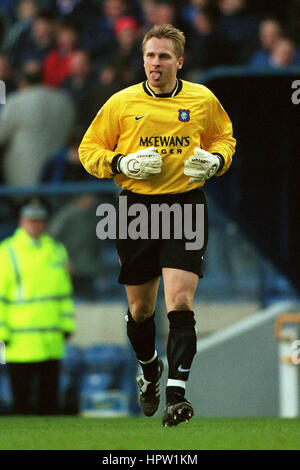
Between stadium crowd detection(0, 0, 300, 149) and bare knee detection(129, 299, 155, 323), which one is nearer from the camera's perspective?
bare knee detection(129, 299, 155, 323)

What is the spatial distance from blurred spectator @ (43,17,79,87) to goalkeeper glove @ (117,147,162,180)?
692cm

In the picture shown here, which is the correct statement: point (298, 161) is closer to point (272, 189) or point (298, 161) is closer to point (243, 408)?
point (272, 189)

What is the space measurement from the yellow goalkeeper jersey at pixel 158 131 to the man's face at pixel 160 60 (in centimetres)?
13

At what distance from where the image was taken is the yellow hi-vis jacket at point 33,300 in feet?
37.2

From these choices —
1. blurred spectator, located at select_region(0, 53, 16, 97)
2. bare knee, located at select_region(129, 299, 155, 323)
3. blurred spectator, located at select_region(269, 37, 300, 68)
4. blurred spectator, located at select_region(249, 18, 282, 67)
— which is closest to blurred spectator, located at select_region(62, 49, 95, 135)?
blurred spectator, located at select_region(0, 53, 16, 97)

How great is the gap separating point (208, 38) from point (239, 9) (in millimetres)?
835

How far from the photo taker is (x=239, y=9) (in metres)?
13.1

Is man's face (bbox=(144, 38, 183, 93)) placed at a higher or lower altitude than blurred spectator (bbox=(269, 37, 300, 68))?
lower

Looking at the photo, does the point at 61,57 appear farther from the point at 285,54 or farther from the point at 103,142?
the point at 103,142

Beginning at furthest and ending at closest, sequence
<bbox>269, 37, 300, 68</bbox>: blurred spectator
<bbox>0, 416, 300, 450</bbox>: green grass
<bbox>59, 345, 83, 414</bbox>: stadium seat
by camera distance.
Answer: <bbox>269, 37, 300, 68</bbox>: blurred spectator → <bbox>59, 345, 83, 414</bbox>: stadium seat → <bbox>0, 416, 300, 450</bbox>: green grass

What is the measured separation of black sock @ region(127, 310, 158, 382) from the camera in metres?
7.66

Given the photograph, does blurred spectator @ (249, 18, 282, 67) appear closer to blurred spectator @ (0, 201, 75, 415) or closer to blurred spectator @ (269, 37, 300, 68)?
blurred spectator @ (269, 37, 300, 68)

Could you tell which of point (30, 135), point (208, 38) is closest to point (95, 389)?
point (30, 135)
